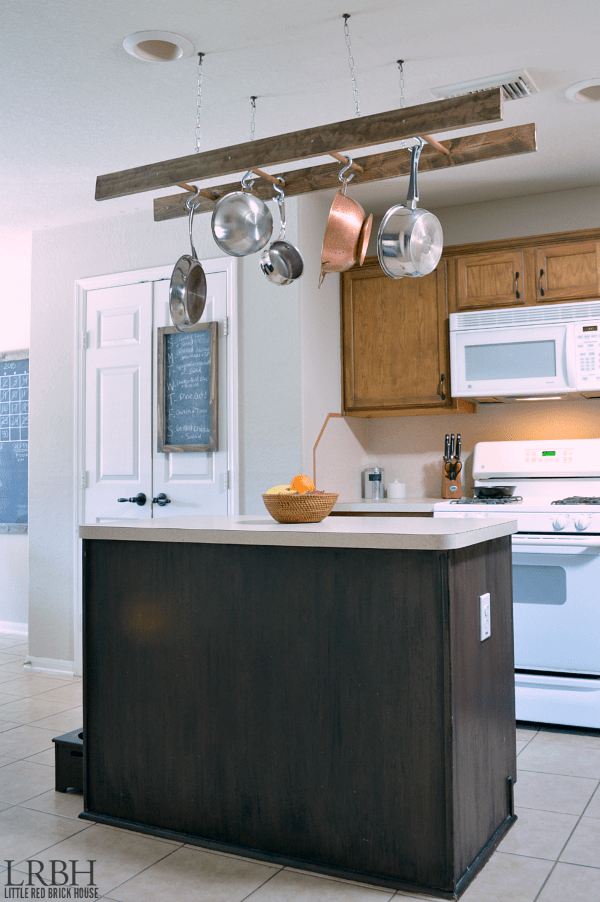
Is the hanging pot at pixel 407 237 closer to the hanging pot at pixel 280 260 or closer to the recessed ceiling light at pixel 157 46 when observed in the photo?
the hanging pot at pixel 280 260

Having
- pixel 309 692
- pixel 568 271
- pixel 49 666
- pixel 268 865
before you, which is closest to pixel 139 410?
pixel 49 666

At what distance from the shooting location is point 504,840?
231 centimetres

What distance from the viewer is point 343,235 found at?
2.48 m

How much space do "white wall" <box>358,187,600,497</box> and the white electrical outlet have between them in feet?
7.19

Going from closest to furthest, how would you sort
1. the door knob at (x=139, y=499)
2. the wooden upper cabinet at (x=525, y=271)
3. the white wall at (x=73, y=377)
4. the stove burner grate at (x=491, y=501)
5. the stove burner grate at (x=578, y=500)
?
1. the stove burner grate at (x=578, y=500)
2. the stove burner grate at (x=491, y=501)
3. the wooden upper cabinet at (x=525, y=271)
4. the white wall at (x=73, y=377)
5. the door knob at (x=139, y=499)

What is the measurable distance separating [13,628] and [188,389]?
102 inches

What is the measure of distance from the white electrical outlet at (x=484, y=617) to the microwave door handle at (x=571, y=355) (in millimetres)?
1893

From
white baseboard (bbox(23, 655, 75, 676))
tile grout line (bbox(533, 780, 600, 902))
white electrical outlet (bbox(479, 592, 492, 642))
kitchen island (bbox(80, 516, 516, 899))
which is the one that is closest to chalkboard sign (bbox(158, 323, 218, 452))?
white baseboard (bbox(23, 655, 75, 676))

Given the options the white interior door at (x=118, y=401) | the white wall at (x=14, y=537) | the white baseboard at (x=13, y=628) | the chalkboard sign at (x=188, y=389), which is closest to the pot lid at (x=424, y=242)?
the chalkboard sign at (x=188, y=389)

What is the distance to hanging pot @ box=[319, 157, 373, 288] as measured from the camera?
2.45 meters

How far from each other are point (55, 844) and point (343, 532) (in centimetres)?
125

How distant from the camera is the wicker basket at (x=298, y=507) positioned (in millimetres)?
2400

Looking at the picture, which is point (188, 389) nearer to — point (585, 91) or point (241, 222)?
point (241, 222)

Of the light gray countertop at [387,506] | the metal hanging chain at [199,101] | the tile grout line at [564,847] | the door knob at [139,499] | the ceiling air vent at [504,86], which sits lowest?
the tile grout line at [564,847]
